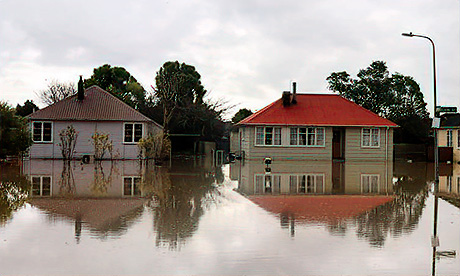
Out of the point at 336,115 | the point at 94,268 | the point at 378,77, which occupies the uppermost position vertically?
the point at 378,77

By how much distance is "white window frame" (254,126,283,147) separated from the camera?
102ft

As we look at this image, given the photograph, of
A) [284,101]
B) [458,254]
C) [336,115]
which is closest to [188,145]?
[284,101]

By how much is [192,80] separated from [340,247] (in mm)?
48150

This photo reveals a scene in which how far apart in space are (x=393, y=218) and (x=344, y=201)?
257cm

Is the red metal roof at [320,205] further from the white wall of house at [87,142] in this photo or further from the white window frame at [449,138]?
the white window frame at [449,138]

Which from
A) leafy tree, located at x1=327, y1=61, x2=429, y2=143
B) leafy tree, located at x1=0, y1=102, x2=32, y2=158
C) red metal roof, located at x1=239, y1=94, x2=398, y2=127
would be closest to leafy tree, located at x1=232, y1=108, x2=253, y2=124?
leafy tree, located at x1=327, y1=61, x2=429, y2=143

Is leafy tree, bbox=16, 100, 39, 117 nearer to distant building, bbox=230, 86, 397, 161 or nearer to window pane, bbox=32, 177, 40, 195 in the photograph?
distant building, bbox=230, 86, 397, 161

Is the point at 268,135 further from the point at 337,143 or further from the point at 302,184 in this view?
the point at 302,184

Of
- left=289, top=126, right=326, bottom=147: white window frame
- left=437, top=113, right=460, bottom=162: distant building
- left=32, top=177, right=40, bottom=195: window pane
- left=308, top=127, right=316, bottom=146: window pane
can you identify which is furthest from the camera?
left=437, top=113, right=460, bottom=162: distant building

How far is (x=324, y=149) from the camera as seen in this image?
103 ft

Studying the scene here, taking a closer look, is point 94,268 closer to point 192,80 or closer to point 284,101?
point 284,101

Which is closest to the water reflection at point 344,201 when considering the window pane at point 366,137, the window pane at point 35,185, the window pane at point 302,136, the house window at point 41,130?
the window pane at point 35,185

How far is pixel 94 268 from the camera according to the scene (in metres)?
5.91

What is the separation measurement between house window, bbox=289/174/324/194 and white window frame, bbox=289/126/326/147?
11281 mm
